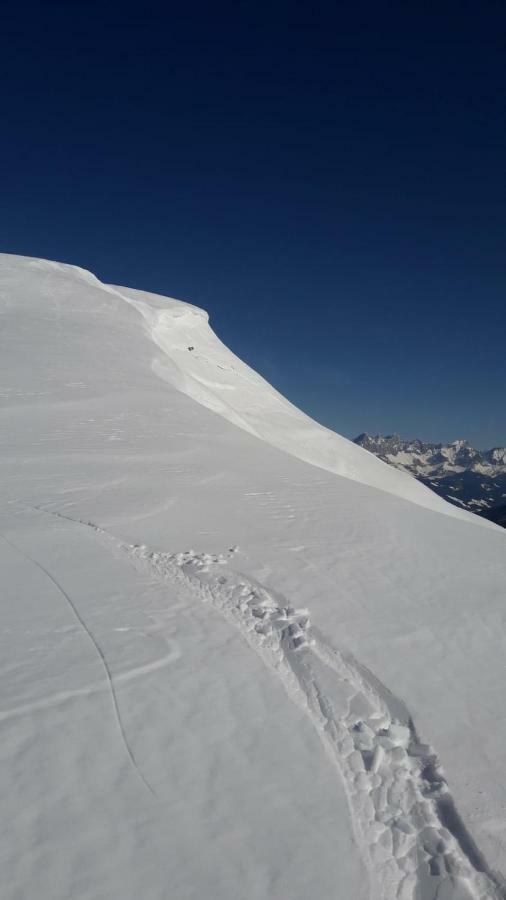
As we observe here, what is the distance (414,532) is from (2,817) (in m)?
7.99

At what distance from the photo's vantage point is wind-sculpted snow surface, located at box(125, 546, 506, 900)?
10.0 ft

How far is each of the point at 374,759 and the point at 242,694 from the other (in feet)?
4.02

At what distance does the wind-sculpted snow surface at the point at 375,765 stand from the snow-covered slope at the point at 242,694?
0.05ft

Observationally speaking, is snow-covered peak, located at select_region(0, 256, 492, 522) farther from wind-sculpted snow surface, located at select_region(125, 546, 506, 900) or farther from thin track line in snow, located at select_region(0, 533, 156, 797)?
wind-sculpted snow surface, located at select_region(125, 546, 506, 900)

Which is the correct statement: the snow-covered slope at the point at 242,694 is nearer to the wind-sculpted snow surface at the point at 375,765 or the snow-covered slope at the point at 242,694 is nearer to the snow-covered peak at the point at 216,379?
the wind-sculpted snow surface at the point at 375,765

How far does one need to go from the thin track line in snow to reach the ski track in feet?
4.96

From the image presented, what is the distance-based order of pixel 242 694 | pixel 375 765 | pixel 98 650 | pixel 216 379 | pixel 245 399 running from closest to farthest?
pixel 375 765
pixel 242 694
pixel 98 650
pixel 245 399
pixel 216 379

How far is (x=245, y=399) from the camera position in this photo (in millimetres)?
36344

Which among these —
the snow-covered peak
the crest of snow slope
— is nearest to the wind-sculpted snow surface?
the crest of snow slope

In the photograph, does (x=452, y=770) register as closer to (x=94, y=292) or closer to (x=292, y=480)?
(x=292, y=480)

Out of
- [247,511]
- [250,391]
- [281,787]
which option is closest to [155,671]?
[281,787]

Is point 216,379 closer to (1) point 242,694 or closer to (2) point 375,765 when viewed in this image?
(1) point 242,694

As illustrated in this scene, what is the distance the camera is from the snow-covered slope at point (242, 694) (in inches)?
117

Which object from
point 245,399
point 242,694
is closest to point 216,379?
point 245,399
